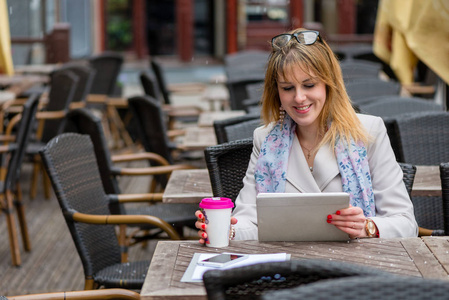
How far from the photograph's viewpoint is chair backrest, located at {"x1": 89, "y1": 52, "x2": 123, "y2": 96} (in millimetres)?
9008

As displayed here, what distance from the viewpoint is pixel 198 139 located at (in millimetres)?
4594

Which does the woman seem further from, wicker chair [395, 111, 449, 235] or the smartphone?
wicker chair [395, 111, 449, 235]

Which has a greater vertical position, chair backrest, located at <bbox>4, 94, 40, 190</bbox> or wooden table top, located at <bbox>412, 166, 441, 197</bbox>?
wooden table top, located at <bbox>412, 166, 441, 197</bbox>

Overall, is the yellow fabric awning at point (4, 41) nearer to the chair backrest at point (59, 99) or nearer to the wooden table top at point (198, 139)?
the chair backrest at point (59, 99)

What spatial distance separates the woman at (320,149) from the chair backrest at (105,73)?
256 inches

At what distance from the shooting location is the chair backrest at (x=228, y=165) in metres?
2.94

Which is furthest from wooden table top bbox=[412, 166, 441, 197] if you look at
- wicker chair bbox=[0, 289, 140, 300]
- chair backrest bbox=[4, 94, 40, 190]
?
chair backrest bbox=[4, 94, 40, 190]

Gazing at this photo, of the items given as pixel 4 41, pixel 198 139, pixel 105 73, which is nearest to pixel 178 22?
pixel 105 73

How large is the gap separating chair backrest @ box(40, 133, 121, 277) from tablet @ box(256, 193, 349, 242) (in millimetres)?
1118

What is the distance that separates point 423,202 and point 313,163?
124 centimetres

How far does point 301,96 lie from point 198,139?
2107mm

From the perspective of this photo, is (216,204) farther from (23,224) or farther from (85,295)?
(23,224)

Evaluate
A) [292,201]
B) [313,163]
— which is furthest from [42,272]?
[292,201]

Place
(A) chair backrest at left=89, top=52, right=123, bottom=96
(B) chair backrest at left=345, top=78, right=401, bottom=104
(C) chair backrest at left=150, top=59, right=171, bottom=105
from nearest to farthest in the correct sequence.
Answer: (B) chair backrest at left=345, top=78, right=401, bottom=104 → (C) chair backrest at left=150, top=59, right=171, bottom=105 → (A) chair backrest at left=89, top=52, right=123, bottom=96
